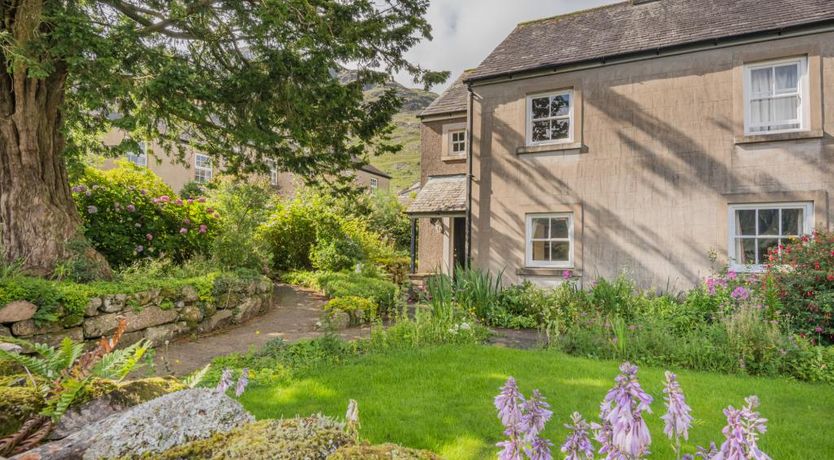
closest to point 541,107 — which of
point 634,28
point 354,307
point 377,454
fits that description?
point 634,28

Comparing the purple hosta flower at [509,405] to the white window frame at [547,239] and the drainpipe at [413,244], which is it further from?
the drainpipe at [413,244]

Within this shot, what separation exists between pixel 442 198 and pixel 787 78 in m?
A: 8.79

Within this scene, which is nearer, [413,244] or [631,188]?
[631,188]

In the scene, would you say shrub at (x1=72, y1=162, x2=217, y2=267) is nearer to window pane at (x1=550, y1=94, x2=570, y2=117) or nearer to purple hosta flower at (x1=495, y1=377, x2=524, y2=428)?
window pane at (x1=550, y1=94, x2=570, y2=117)

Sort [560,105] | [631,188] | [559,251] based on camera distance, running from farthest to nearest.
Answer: [560,105] → [559,251] → [631,188]

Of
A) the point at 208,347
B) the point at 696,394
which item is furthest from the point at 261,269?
the point at 696,394

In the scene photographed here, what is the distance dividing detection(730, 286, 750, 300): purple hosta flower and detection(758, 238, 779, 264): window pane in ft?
5.89

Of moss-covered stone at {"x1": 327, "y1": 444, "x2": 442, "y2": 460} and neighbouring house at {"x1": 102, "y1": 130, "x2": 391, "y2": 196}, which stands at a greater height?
neighbouring house at {"x1": 102, "y1": 130, "x2": 391, "y2": 196}

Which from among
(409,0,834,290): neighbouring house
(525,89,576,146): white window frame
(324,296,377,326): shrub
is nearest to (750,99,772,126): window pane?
(409,0,834,290): neighbouring house

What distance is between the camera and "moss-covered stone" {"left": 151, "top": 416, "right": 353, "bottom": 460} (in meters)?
1.18

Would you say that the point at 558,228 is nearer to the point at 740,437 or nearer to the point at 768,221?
the point at 768,221

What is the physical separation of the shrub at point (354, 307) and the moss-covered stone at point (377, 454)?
27.6 ft

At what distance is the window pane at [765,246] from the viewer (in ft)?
28.8

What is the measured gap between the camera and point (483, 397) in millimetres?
4387
